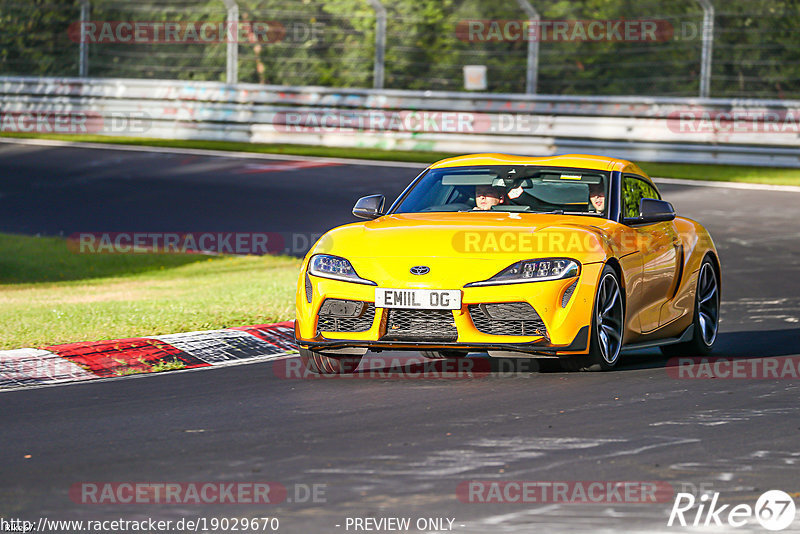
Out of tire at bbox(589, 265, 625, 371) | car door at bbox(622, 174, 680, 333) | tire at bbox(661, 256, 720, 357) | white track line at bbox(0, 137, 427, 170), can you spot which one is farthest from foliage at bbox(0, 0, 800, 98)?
tire at bbox(589, 265, 625, 371)

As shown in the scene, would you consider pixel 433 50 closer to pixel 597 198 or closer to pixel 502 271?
pixel 597 198

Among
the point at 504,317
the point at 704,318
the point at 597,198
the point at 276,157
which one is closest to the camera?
the point at 504,317

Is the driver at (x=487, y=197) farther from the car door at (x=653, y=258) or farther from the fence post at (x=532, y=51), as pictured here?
the fence post at (x=532, y=51)

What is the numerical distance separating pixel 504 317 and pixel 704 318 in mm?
2898

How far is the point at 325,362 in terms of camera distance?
9.38m

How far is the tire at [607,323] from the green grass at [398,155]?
14.9 meters

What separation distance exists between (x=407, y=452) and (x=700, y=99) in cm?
1938

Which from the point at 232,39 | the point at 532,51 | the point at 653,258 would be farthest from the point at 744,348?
the point at 232,39

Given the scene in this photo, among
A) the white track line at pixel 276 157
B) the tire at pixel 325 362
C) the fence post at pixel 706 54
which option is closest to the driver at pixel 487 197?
the tire at pixel 325 362

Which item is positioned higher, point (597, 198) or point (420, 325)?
point (597, 198)

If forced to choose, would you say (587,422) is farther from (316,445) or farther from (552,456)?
(316,445)

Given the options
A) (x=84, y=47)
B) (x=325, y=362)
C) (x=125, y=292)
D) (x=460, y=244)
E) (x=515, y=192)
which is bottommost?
(x=125, y=292)

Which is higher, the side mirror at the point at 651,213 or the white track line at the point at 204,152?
the side mirror at the point at 651,213

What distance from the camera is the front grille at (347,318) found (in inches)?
345
